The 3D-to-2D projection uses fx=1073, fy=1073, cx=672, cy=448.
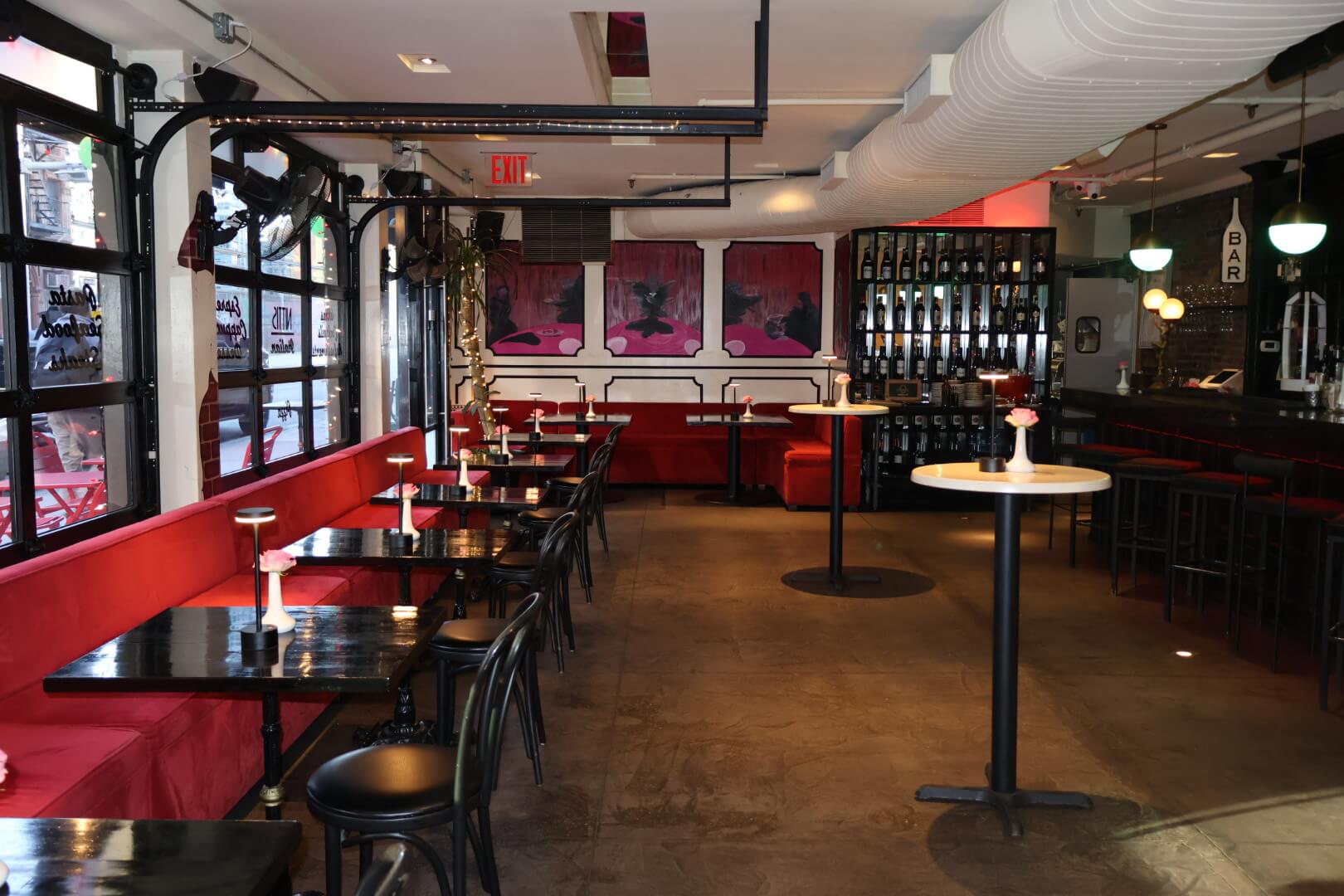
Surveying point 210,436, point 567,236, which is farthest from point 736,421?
point 210,436

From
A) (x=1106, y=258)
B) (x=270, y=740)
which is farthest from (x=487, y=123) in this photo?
(x=1106, y=258)

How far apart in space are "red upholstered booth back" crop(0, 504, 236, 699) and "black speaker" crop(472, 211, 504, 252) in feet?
21.2

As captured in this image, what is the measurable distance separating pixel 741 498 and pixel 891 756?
6.52m

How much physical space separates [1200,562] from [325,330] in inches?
227

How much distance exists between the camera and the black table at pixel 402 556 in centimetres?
396

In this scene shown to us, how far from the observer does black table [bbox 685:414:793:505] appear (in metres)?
9.67

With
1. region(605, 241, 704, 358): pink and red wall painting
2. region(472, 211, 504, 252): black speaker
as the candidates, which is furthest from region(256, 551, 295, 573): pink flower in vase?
region(605, 241, 704, 358): pink and red wall painting

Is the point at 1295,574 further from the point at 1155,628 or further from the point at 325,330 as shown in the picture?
the point at 325,330

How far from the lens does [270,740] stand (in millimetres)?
3061

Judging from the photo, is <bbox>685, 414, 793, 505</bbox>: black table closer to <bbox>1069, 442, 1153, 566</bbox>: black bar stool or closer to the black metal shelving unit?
the black metal shelving unit

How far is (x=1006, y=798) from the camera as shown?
11.3 feet

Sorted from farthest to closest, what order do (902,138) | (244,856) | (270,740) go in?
(902,138)
(270,740)
(244,856)

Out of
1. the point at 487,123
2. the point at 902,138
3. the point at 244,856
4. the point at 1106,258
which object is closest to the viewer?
the point at 244,856

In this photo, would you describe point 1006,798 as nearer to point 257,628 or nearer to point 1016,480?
point 1016,480
